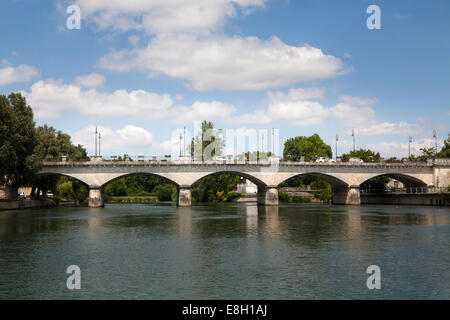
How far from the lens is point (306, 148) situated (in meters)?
159

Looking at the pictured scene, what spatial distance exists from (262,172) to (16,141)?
4400 cm

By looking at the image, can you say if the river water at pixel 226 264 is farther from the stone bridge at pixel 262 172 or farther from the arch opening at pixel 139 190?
the arch opening at pixel 139 190

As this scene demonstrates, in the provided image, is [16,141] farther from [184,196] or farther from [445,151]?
[445,151]

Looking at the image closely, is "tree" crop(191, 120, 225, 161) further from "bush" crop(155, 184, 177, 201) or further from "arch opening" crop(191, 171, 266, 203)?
"bush" crop(155, 184, 177, 201)

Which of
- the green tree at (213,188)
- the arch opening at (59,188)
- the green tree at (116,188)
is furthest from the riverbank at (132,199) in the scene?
the green tree at (213,188)

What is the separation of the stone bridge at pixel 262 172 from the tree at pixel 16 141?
1008 cm

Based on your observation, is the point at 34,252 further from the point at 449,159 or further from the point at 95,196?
the point at 449,159

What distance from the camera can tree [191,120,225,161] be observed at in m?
108

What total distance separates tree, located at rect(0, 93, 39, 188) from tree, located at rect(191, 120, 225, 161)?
143 feet

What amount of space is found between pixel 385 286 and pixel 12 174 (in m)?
65.9

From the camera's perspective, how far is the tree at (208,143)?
108 meters

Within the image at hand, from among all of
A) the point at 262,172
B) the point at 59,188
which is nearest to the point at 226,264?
the point at 262,172
